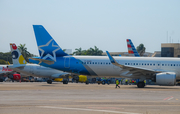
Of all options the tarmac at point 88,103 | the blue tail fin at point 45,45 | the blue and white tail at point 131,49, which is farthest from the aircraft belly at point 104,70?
the blue and white tail at point 131,49

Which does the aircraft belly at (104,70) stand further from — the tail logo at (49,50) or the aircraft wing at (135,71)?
the tail logo at (49,50)

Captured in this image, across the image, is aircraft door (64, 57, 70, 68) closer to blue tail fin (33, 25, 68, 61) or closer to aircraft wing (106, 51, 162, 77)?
blue tail fin (33, 25, 68, 61)

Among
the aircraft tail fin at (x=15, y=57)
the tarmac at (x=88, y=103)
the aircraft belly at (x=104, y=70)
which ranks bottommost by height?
the tarmac at (x=88, y=103)

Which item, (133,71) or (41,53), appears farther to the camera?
(41,53)

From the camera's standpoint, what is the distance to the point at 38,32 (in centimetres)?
3338

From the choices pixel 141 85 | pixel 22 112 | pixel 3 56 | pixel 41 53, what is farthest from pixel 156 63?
pixel 3 56

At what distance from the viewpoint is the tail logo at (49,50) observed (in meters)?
33.2

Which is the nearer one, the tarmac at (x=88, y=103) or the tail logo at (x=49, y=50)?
the tarmac at (x=88, y=103)

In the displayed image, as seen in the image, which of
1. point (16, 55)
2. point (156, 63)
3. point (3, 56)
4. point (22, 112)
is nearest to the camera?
point (22, 112)

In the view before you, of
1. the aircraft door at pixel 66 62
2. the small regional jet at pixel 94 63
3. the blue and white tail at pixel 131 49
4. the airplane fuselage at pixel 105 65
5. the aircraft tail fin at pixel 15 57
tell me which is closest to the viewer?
the small regional jet at pixel 94 63

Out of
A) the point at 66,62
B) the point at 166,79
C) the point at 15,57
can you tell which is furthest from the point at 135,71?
the point at 15,57

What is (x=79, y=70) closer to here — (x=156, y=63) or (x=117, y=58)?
(x=117, y=58)

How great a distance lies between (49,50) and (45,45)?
0.84m

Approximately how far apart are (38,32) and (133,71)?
13104 millimetres
